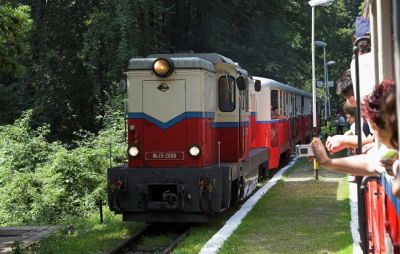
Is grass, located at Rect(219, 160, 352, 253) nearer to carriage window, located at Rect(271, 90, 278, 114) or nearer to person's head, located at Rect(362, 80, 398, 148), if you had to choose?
carriage window, located at Rect(271, 90, 278, 114)

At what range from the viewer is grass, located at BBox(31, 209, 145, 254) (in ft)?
31.8

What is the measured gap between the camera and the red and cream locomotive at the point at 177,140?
10.5 m

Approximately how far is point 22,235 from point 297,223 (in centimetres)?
481

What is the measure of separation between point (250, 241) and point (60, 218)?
22.4ft

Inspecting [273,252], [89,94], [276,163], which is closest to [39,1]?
[89,94]

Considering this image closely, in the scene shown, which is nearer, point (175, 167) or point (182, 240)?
point (182, 240)

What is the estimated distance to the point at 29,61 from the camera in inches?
982

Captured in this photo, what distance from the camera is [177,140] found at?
1101 cm

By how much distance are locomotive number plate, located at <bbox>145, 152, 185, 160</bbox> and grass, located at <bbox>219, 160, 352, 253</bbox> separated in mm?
1640

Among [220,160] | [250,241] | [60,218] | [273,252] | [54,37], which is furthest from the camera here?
[54,37]

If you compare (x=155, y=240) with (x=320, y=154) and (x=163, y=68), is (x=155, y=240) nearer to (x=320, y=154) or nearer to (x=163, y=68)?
(x=163, y=68)

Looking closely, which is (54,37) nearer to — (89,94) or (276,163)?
(89,94)

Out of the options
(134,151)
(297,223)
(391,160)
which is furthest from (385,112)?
(134,151)

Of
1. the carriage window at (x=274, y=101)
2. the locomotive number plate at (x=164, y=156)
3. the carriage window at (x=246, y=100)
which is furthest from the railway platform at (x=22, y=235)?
the carriage window at (x=274, y=101)
